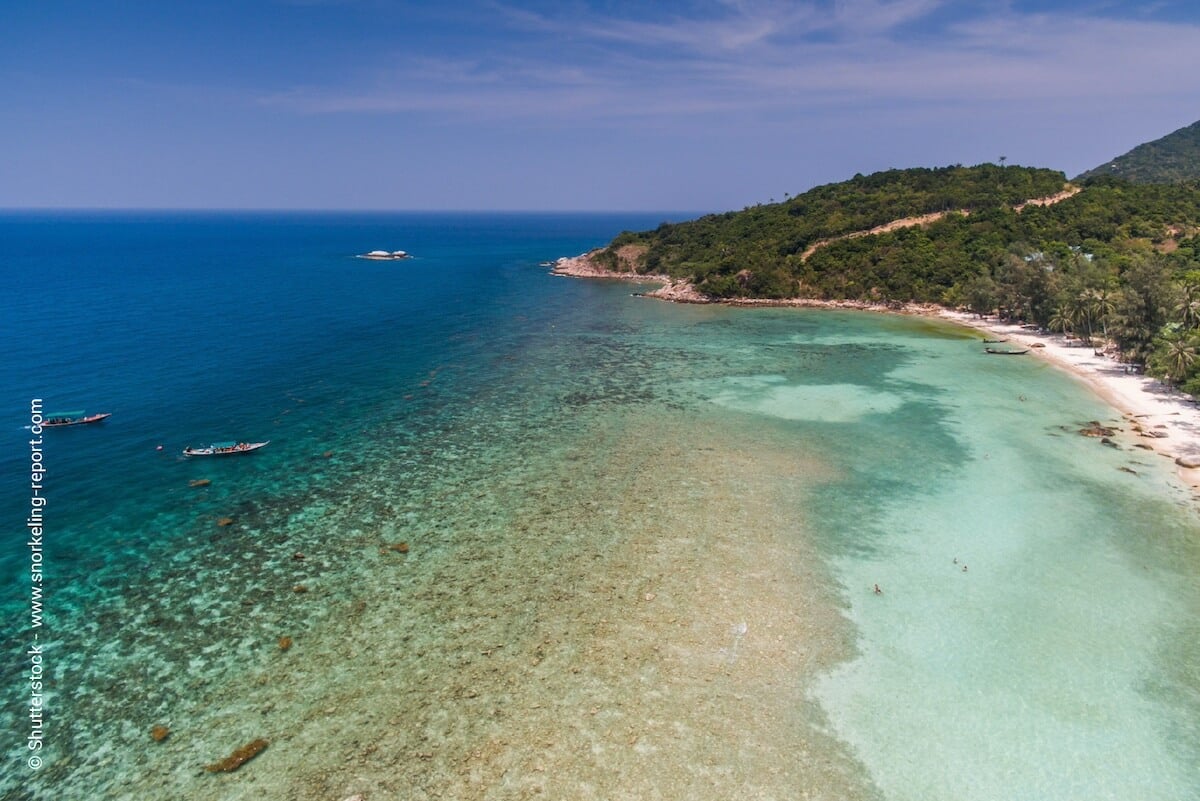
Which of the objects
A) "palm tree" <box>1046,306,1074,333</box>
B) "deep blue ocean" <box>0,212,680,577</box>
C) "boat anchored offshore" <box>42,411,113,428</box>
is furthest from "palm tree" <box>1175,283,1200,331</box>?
"boat anchored offshore" <box>42,411,113,428</box>

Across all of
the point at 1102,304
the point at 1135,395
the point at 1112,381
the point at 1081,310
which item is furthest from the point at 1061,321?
the point at 1135,395

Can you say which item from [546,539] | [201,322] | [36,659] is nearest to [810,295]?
[546,539]

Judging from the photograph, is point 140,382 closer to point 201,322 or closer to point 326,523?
point 201,322

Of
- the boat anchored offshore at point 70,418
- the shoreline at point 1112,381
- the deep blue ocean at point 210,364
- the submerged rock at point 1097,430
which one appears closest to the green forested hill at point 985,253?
the shoreline at point 1112,381

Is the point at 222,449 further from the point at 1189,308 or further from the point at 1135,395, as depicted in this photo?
the point at 1189,308

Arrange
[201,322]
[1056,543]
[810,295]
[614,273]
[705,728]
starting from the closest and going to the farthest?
[705,728]
[1056,543]
[201,322]
[810,295]
[614,273]
